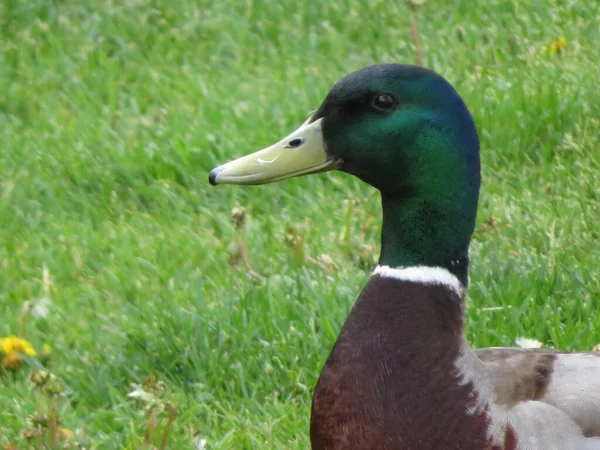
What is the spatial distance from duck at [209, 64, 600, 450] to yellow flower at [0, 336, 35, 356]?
3.86ft

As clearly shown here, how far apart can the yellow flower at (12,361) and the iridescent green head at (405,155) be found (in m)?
1.18

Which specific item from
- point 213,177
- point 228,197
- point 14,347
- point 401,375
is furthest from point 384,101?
point 228,197

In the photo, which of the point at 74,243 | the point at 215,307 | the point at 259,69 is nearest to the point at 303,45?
the point at 259,69

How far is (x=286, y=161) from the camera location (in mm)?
2795

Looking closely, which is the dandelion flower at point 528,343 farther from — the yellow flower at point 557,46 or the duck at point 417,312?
the yellow flower at point 557,46

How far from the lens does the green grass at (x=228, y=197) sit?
3.54 meters

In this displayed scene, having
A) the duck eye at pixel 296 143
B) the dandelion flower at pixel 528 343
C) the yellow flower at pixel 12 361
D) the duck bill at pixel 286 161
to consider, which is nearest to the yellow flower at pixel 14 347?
the yellow flower at pixel 12 361

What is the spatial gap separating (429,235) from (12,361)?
1486mm

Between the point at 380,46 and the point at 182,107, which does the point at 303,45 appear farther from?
the point at 182,107

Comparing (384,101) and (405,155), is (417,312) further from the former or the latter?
(384,101)

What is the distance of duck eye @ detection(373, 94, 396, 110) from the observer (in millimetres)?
2723

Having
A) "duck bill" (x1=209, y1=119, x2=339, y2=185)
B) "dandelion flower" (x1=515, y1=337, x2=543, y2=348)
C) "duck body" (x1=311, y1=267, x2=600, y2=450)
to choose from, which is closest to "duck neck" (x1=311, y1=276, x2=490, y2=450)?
"duck body" (x1=311, y1=267, x2=600, y2=450)

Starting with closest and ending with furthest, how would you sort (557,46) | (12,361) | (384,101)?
(384,101) < (12,361) < (557,46)

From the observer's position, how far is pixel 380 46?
5727 millimetres
